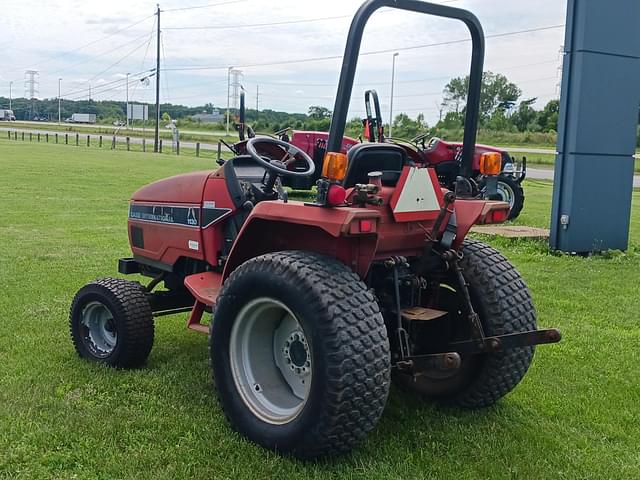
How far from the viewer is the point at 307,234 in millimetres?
3709

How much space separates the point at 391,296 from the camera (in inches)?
151

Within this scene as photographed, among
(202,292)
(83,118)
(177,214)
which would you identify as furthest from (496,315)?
(83,118)

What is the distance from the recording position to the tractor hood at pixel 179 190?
456 cm

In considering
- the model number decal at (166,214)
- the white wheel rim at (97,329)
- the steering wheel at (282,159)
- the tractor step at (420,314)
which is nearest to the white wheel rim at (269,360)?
the tractor step at (420,314)

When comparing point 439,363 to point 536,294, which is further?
point 536,294

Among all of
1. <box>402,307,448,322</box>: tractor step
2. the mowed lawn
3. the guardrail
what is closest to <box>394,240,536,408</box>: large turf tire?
the mowed lawn

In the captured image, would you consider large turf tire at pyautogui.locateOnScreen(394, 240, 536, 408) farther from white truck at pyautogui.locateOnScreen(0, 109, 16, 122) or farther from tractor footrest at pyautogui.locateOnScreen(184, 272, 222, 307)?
white truck at pyautogui.locateOnScreen(0, 109, 16, 122)

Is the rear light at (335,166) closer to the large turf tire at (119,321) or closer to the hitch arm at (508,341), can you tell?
the hitch arm at (508,341)

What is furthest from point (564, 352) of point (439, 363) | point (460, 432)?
point (439, 363)

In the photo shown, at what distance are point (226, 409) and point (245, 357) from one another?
279 mm

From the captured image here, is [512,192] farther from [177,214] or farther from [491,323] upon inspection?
[491,323]

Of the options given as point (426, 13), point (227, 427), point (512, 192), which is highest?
point (426, 13)

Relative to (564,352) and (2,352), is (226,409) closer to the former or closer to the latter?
(2,352)

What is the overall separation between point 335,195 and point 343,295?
0.45 meters
